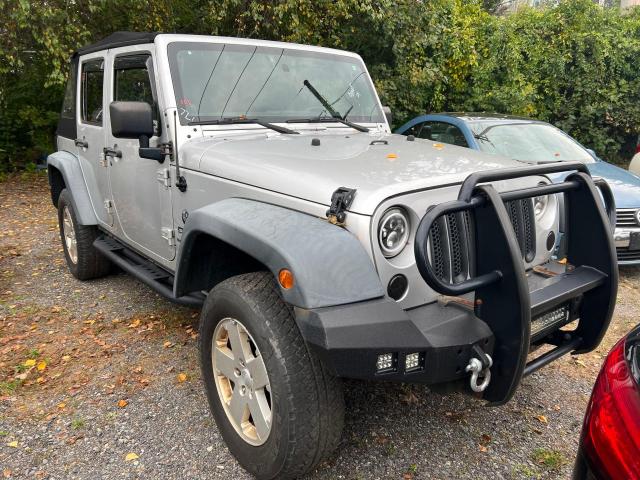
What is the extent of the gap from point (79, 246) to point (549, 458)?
4.02 meters

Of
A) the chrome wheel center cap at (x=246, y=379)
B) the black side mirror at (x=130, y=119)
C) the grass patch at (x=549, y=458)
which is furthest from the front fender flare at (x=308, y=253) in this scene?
the grass patch at (x=549, y=458)

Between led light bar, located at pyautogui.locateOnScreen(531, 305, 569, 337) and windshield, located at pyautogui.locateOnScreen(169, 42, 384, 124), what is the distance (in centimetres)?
196

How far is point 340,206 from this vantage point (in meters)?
2.10

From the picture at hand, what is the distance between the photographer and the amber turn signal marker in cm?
193

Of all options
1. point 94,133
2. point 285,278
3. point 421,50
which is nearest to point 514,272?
point 285,278

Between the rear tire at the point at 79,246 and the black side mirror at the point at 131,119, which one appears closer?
the black side mirror at the point at 131,119

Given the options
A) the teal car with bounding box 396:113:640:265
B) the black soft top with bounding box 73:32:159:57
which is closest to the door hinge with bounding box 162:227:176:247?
the black soft top with bounding box 73:32:159:57

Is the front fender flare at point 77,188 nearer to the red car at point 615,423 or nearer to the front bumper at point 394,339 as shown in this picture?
the front bumper at point 394,339

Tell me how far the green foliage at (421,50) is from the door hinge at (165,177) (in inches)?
191

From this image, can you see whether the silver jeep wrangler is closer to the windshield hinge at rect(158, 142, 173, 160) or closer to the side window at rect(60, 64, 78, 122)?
the windshield hinge at rect(158, 142, 173, 160)

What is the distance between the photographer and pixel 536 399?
311cm

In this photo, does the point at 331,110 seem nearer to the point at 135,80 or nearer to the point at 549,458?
the point at 135,80

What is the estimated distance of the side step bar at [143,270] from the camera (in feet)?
9.77

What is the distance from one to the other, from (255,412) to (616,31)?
37.3 ft
